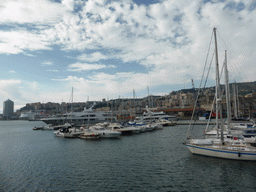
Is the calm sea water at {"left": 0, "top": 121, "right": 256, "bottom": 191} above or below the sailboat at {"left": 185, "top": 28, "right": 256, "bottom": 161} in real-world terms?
below

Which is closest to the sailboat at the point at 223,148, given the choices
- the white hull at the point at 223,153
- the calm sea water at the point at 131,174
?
the white hull at the point at 223,153

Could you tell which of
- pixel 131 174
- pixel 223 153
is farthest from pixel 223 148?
pixel 131 174

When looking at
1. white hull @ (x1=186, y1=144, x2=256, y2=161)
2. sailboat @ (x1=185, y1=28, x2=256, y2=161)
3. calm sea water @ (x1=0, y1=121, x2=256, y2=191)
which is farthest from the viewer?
sailboat @ (x1=185, y1=28, x2=256, y2=161)

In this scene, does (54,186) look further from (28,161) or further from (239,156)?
(239,156)

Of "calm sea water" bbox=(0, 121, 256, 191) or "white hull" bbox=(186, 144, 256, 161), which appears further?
"white hull" bbox=(186, 144, 256, 161)

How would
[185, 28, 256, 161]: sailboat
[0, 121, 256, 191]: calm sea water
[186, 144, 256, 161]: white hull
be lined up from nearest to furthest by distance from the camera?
[0, 121, 256, 191]: calm sea water → [186, 144, 256, 161]: white hull → [185, 28, 256, 161]: sailboat

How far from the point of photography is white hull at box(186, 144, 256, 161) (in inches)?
679

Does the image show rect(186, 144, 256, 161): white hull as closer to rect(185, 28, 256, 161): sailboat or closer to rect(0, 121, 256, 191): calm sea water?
rect(185, 28, 256, 161): sailboat

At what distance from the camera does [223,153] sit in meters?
18.1

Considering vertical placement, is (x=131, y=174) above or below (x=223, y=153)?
below

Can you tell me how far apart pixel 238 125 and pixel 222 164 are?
79.0ft

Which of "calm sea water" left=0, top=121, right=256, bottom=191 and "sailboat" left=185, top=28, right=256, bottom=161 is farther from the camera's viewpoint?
"sailboat" left=185, top=28, right=256, bottom=161

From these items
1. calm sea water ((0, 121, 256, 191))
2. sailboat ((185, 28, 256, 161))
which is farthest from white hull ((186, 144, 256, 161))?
calm sea water ((0, 121, 256, 191))

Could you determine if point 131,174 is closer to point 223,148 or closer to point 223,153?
point 223,153
